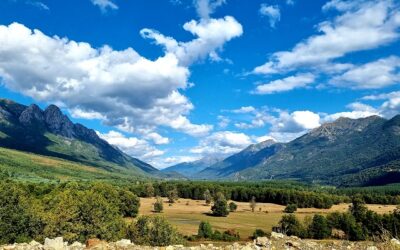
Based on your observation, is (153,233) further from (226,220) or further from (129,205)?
(226,220)

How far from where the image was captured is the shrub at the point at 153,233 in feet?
262

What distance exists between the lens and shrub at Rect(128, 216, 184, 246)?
79.9 meters

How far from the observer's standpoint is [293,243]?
18109 mm

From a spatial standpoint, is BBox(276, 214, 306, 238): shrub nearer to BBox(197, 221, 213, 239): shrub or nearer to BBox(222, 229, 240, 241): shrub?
BBox(222, 229, 240, 241): shrub

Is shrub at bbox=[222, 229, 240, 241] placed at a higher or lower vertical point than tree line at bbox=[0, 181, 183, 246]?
lower

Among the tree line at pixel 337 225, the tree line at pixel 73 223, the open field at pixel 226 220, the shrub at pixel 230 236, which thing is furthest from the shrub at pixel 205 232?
the tree line at pixel 73 223

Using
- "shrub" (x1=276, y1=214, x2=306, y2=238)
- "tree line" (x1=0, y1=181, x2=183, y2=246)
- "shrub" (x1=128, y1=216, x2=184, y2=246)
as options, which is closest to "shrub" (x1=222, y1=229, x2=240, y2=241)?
"shrub" (x1=276, y1=214, x2=306, y2=238)

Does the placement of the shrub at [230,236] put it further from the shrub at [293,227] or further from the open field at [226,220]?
the shrub at [293,227]

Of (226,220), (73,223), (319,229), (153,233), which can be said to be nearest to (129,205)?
(226,220)

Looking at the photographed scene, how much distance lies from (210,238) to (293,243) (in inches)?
4190

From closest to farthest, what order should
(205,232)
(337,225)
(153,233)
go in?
(153,233), (205,232), (337,225)

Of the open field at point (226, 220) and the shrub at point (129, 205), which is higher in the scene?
the shrub at point (129, 205)

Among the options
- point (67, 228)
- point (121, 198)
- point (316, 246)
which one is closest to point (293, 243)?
point (316, 246)

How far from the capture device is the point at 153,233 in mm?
81625
